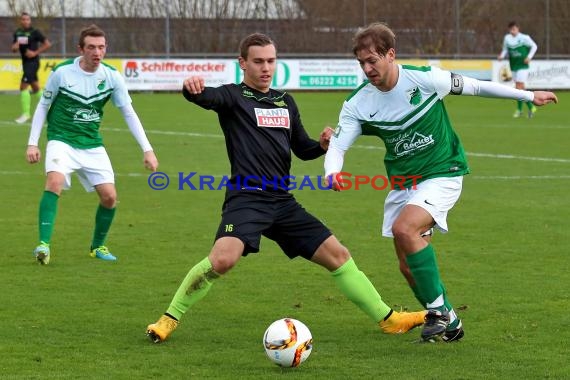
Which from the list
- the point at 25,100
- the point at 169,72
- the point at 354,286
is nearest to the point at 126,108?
the point at 354,286

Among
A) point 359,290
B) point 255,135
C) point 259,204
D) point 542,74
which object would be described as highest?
point 542,74

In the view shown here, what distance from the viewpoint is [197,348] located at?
19.9 feet

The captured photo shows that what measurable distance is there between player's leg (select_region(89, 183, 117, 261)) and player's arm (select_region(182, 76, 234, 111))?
2.89 metres

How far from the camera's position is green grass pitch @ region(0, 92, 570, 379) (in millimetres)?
5719

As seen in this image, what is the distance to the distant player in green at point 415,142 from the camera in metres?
6.07

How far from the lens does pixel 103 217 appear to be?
29.5ft

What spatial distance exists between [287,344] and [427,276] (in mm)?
994

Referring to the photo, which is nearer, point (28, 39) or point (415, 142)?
point (415, 142)

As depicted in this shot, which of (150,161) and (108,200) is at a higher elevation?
(150,161)

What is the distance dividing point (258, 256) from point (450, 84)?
339cm

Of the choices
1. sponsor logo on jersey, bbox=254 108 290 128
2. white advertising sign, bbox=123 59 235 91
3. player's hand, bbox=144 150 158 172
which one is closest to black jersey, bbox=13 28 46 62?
white advertising sign, bbox=123 59 235 91

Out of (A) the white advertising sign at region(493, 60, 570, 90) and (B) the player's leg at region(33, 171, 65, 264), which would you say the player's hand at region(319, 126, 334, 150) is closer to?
(B) the player's leg at region(33, 171, 65, 264)

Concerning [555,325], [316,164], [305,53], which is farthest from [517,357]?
[305,53]

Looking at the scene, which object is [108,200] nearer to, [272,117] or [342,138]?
[272,117]
